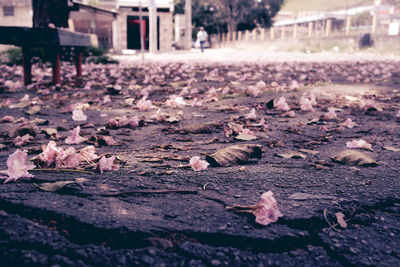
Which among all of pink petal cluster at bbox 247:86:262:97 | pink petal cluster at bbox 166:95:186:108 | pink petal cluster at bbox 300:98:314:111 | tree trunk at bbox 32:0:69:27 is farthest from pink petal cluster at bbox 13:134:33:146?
tree trunk at bbox 32:0:69:27

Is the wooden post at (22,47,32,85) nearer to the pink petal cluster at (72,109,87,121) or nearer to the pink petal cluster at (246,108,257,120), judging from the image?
the pink petal cluster at (72,109,87,121)

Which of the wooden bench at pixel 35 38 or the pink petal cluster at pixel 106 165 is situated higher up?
the wooden bench at pixel 35 38

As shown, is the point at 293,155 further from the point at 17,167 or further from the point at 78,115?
the point at 78,115

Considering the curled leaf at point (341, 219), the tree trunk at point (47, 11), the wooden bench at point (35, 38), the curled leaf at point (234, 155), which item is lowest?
the curled leaf at point (341, 219)

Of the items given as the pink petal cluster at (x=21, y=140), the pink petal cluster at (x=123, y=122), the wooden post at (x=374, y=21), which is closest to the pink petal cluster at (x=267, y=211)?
the pink petal cluster at (x=21, y=140)

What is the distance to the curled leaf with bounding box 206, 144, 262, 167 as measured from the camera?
5.67 ft

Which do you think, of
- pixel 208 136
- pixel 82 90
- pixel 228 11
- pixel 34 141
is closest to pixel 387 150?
pixel 208 136

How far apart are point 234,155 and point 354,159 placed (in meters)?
0.55

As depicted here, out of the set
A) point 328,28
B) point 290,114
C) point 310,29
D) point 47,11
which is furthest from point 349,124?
point 310,29

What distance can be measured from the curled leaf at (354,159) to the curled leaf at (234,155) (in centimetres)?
37

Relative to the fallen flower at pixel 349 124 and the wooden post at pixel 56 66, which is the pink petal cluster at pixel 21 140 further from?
the wooden post at pixel 56 66

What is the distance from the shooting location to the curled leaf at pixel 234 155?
173cm

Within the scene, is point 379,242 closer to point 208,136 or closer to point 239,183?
point 239,183

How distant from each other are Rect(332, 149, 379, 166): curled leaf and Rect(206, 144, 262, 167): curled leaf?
14.5 inches
